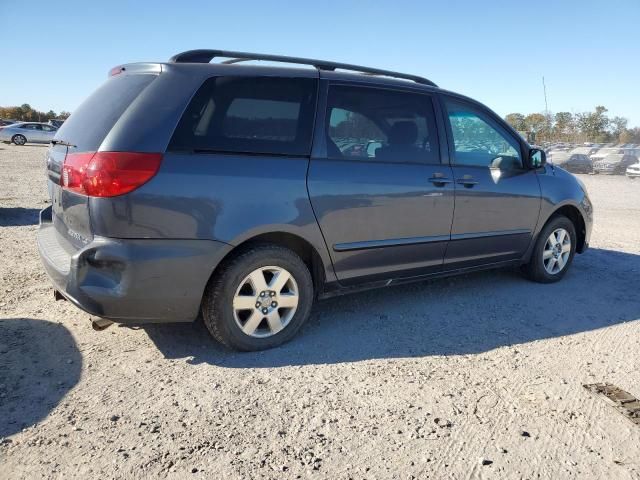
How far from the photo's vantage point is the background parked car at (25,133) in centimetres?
2994

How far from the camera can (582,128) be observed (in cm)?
Answer: 4350

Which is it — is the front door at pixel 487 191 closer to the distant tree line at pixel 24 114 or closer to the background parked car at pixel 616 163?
the background parked car at pixel 616 163

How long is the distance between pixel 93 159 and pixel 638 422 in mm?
3247

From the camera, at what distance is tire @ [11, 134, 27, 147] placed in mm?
30081

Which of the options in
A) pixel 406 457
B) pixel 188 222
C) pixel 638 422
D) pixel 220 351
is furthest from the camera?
pixel 220 351

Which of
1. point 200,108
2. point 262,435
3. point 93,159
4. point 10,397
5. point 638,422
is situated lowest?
point 638,422

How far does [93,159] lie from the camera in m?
2.81

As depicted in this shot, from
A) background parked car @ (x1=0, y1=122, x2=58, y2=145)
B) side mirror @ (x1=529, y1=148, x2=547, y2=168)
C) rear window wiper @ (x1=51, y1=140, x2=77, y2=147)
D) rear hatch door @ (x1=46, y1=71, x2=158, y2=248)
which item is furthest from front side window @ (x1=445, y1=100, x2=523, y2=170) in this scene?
background parked car @ (x1=0, y1=122, x2=58, y2=145)

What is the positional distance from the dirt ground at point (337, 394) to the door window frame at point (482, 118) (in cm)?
130

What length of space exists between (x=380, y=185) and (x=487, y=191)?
1.24m

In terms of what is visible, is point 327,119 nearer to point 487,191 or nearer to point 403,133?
point 403,133

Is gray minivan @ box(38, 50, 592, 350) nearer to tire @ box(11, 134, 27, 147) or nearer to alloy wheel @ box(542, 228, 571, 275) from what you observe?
alloy wheel @ box(542, 228, 571, 275)

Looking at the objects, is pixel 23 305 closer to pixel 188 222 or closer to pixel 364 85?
pixel 188 222

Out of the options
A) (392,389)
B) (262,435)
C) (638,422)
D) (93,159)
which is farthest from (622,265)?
(93,159)
